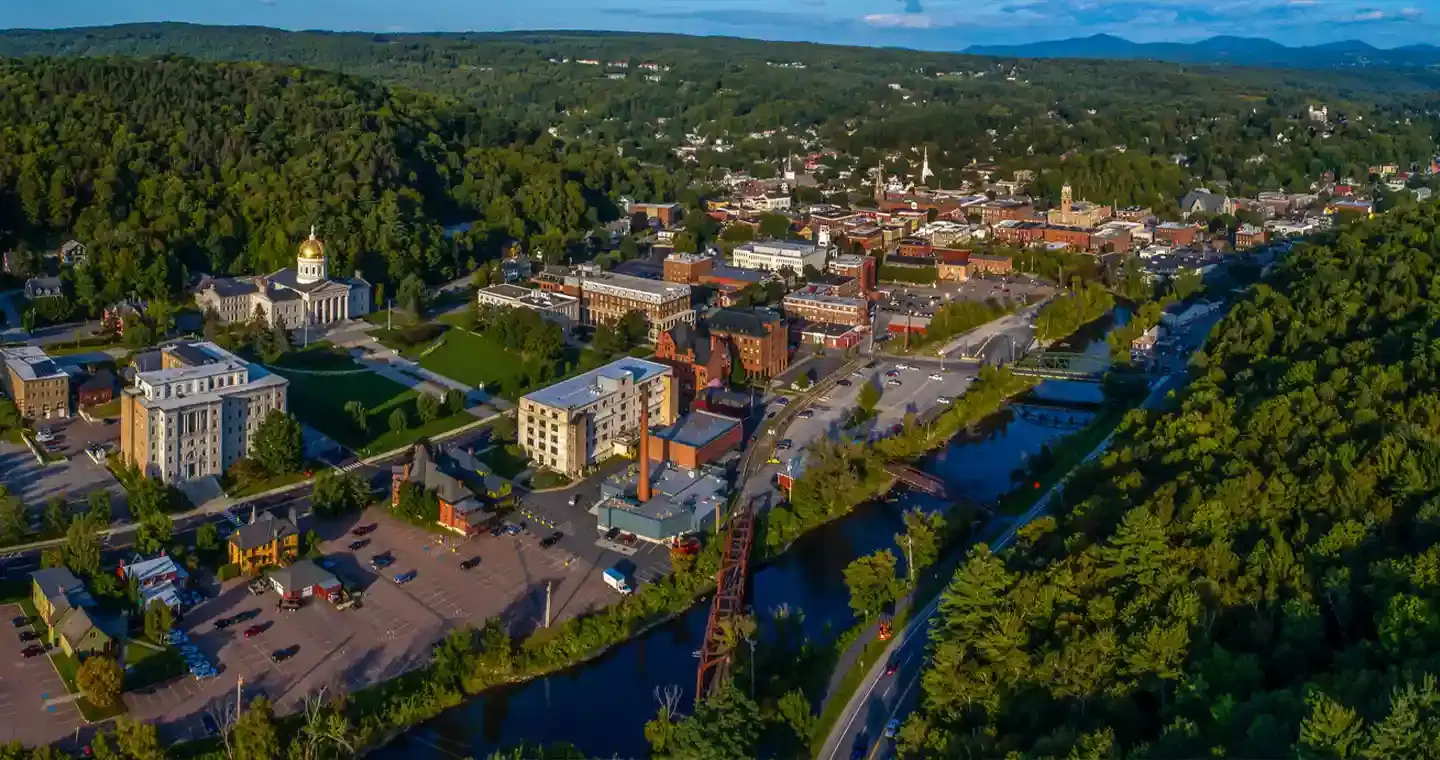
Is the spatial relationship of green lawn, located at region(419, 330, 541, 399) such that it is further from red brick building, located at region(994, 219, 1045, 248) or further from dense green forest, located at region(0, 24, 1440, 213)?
dense green forest, located at region(0, 24, 1440, 213)

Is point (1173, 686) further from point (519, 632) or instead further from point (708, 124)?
point (708, 124)

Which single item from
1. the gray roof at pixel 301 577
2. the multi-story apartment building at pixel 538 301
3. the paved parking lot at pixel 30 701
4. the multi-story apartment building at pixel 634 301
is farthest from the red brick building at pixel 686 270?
the paved parking lot at pixel 30 701

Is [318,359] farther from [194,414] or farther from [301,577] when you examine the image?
[301,577]

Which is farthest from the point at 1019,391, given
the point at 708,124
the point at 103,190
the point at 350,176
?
the point at 708,124

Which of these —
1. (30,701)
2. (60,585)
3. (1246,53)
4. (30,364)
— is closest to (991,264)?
(30,364)

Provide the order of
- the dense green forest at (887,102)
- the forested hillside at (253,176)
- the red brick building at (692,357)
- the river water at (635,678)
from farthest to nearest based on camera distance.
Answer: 1. the dense green forest at (887,102)
2. the forested hillside at (253,176)
3. the red brick building at (692,357)
4. the river water at (635,678)

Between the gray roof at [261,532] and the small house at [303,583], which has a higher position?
the gray roof at [261,532]

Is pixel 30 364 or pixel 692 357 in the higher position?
pixel 692 357

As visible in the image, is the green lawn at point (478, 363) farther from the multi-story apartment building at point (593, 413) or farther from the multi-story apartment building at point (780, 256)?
the multi-story apartment building at point (780, 256)
